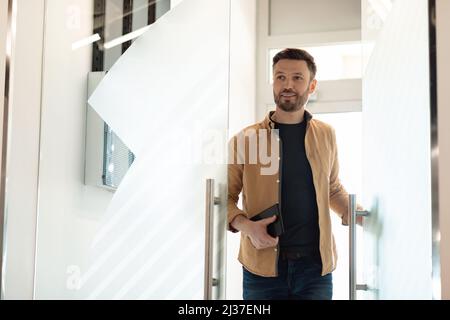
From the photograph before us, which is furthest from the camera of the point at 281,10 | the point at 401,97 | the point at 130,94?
the point at 130,94

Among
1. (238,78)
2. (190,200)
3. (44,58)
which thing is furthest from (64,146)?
(238,78)

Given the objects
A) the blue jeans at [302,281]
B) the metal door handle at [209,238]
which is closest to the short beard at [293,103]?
the metal door handle at [209,238]

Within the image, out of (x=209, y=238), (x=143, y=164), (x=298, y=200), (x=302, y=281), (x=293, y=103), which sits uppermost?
(x=293, y=103)

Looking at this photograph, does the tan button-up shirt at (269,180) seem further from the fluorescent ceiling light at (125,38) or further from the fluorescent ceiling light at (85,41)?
the fluorescent ceiling light at (85,41)

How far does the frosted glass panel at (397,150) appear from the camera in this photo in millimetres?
1579

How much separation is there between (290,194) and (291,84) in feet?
1.00

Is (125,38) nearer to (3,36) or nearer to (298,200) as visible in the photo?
(3,36)

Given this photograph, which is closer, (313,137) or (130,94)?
(313,137)

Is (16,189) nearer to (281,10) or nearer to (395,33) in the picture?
(281,10)

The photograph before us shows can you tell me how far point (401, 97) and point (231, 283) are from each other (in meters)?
0.68

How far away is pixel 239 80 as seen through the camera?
5.75 ft

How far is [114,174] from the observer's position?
6.13ft

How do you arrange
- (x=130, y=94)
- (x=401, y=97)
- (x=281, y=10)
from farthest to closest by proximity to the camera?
(x=130, y=94) → (x=281, y=10) → (x=401, y=97)

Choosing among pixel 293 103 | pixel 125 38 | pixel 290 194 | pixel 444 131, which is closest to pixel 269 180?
pixel 290 194
